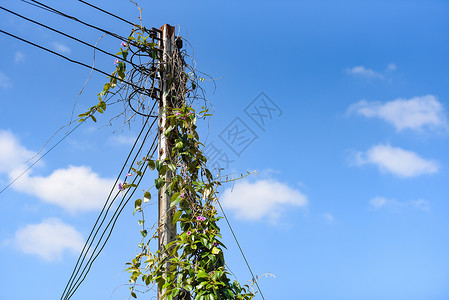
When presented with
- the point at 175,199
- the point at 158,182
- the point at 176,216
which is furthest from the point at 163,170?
the point at 176,216

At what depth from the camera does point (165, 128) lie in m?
3.40

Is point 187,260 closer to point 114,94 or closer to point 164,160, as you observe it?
point 164,160

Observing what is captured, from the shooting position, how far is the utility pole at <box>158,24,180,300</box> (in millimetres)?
3168

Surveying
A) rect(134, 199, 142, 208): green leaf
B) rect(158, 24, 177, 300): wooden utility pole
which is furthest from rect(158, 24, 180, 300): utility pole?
rect(134, 199, 142, 208): green leaf

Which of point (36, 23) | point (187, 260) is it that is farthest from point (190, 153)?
point (36, 23)

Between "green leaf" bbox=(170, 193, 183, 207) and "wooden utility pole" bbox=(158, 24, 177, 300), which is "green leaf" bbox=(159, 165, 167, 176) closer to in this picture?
"wooden utility pole" bbox=(158, 24, 177, 300)

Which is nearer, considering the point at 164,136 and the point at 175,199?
the point at 175,199

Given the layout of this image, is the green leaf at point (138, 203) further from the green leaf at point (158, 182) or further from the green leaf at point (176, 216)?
the green leaf at point (176, 216)

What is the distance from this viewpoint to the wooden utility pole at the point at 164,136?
125 inches

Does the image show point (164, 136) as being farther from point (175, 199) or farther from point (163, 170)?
point (175, 199)

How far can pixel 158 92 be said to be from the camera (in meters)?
3.61

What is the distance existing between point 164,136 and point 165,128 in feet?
0.24

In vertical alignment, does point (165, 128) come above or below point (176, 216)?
above

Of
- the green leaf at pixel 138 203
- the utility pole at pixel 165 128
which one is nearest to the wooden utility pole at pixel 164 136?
the utility pole at pixel 165 128
